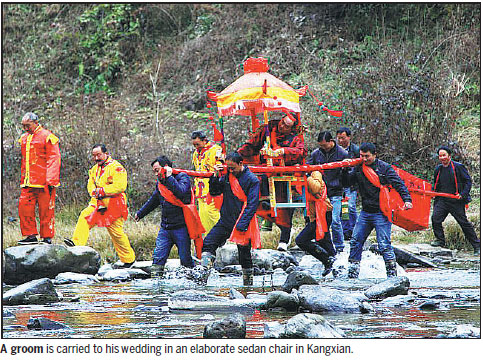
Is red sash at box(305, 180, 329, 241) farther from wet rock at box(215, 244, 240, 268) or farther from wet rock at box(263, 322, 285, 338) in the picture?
wet rock at box(263, 322, 285, 338)

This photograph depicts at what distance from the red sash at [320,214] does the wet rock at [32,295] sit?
371cm

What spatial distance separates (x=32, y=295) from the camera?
9.98m

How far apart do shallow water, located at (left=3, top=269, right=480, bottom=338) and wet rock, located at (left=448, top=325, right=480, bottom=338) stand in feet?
0.48

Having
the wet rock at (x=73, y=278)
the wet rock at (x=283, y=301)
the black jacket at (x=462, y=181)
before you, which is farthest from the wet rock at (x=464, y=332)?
the black jacket at (x=462, y=181)

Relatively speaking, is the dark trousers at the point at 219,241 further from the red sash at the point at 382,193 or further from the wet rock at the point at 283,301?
the red sash at the point at 382,193

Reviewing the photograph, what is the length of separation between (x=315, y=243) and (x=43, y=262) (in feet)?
13.3

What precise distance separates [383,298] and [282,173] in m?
2.80

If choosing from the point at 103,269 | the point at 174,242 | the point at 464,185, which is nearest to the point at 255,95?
the point at 174,242

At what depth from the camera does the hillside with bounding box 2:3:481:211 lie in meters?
18.9

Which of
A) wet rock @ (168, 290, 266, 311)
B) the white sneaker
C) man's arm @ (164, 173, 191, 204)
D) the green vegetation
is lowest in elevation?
wet rock @ (168, 290, 266, 311)

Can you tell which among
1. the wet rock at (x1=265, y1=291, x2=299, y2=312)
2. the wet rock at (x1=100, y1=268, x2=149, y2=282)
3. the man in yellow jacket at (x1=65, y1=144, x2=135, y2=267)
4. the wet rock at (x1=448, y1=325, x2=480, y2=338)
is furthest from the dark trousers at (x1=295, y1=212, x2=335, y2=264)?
the wet rock at (x1=448, y1=325, x2=480, y2=338)

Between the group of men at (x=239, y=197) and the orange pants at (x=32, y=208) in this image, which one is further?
the orange pants at (x=32, y=208)

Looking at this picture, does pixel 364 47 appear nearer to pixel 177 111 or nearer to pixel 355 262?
pixel 177 111

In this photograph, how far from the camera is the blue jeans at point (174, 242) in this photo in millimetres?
10992
